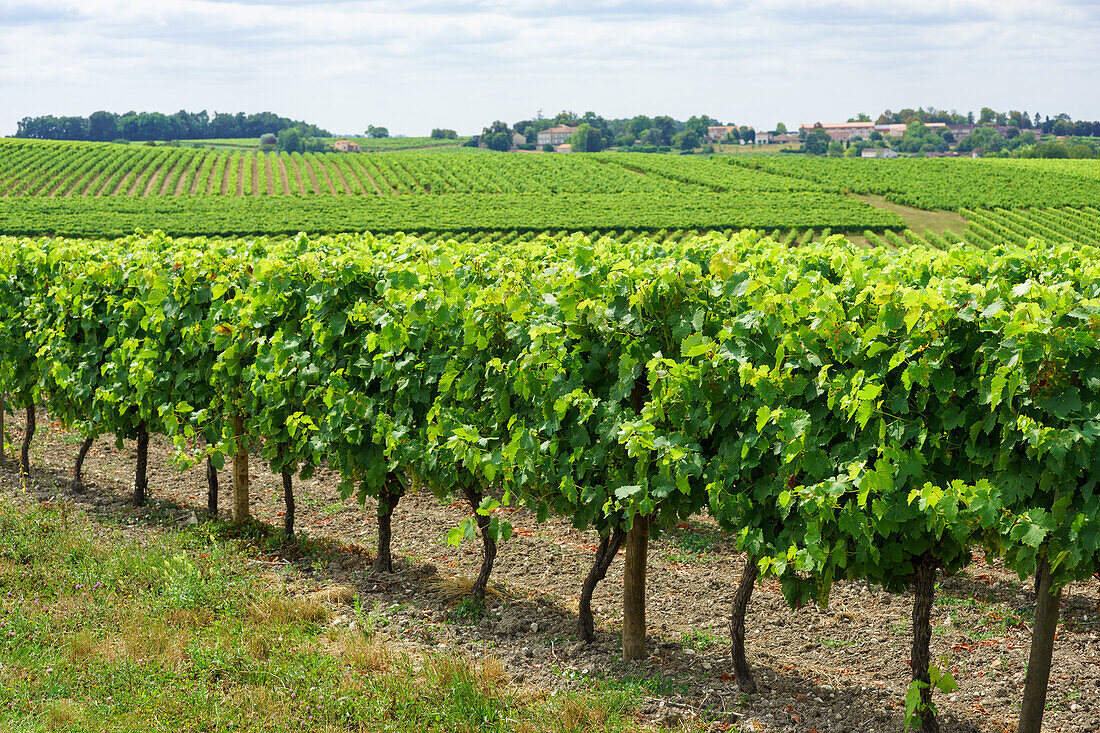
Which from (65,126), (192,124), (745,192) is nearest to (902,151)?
(745,192)

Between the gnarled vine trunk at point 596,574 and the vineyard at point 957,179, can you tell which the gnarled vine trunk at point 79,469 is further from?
the vineyard at point 957,179

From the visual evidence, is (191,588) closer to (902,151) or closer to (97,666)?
(97,666)

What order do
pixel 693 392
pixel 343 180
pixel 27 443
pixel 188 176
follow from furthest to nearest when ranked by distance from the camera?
1. pixel 188 176
2. pixel 343 180
3. pixel 27 443
4. pixel 693 392

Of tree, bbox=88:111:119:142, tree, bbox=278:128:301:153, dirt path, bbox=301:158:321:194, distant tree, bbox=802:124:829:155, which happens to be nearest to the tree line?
tree, bbox=88:111:119:142

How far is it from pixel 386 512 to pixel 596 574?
201 cm

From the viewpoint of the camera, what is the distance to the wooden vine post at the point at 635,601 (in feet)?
18.1

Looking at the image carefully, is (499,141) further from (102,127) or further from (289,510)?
(289,510)

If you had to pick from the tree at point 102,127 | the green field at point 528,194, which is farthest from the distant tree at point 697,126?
the tree at point 102,127

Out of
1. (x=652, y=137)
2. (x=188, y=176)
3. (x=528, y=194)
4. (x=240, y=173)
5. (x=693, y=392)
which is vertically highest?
(x=652, y=137)

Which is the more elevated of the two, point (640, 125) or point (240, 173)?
point (640, 125)

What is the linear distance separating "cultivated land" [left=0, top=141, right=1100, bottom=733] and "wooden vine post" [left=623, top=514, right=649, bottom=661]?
3cm

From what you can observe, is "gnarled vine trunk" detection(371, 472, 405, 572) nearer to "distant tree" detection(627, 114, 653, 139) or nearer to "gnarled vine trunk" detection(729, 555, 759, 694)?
"gnarled vine trunk" detection(729, 555, 759, 694)

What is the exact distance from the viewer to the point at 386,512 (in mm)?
6848

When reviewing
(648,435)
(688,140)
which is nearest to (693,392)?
(648,435)
